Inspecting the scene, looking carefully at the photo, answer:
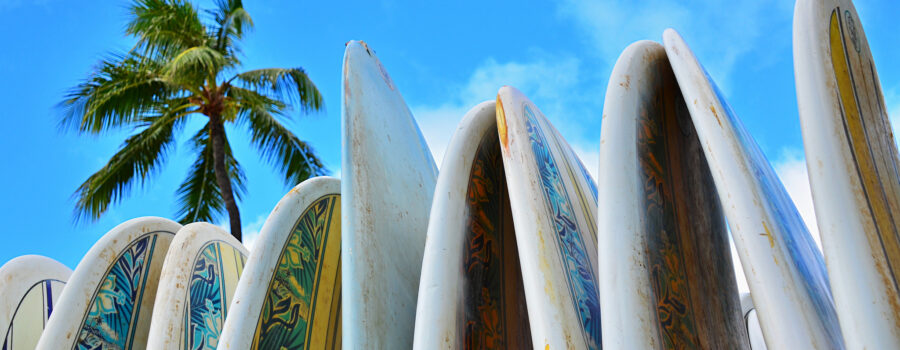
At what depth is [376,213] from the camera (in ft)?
5.92

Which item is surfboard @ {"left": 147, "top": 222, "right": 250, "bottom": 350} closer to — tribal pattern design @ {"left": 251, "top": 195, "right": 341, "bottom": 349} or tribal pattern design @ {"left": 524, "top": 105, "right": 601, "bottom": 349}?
tribal pattern design @ {"left": 251, "top": 195, "right": 341, "bottom": 349}

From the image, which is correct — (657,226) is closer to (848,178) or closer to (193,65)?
(848,178)

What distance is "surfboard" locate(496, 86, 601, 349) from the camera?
1338 mm

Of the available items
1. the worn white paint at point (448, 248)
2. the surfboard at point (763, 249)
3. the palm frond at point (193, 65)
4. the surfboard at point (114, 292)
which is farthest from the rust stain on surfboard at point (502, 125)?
the palm frond at point (193, 65)

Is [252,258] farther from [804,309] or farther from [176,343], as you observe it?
[804,309]

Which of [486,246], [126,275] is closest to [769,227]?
[486,246]

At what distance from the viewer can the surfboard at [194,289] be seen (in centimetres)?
201

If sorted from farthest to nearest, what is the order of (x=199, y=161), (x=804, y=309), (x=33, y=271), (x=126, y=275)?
(x=199, y=161), (x=33, y=271), (x=126, y=275), (x=804, y=309)

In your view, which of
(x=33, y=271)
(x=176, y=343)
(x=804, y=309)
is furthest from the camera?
(x=33, y=271)

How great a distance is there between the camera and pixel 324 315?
2.02 metres

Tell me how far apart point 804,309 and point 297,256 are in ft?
4.26

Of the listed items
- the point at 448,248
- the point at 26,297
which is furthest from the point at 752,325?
the point at 26,297

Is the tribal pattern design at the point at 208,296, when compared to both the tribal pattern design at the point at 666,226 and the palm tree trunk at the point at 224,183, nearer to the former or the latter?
the tribal pattern design at the point at 666,226

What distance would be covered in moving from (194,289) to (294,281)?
1.55ft
